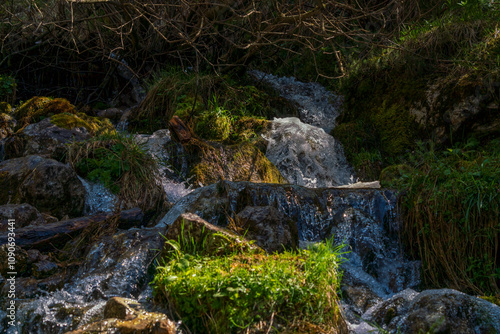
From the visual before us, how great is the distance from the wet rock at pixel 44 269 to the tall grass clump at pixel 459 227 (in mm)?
3553

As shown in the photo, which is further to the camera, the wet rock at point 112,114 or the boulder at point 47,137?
the wet rock at point 112,114

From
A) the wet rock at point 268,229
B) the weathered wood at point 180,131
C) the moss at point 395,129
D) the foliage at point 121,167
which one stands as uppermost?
the moss at point 395,129

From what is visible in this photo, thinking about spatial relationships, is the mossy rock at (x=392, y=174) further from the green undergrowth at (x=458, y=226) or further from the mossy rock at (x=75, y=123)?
the mossy rock at (x=75, y=123)

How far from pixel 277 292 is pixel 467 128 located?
17.3ft

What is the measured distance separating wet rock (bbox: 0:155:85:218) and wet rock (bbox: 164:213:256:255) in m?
2.32

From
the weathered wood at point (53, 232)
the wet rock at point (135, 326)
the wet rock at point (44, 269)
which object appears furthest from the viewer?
the weathered wood at point (53, 232)

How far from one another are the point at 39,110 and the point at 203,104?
2.81m

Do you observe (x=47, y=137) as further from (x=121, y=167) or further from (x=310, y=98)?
(x=310, y=98)

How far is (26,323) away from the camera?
129 inches

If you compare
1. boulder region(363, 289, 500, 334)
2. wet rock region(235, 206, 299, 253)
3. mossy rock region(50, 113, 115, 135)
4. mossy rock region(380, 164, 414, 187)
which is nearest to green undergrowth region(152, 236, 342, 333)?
boulder region(363, 289, 500, 334)

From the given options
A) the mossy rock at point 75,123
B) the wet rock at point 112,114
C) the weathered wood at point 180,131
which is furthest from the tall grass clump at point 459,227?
the wet rock at point 112,114

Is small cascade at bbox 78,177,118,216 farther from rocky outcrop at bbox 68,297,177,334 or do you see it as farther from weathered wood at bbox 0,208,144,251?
rocky outcrop at bbox 68,297,177,334

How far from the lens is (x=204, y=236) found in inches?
131

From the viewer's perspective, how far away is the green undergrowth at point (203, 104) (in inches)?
299
